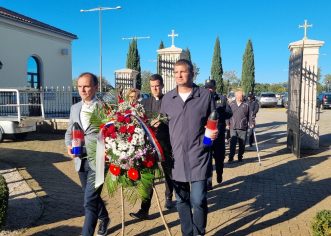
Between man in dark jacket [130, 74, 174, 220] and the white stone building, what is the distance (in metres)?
13.8

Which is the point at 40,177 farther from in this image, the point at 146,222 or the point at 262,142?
the point at 262,142

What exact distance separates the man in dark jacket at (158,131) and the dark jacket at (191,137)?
3.6 inches

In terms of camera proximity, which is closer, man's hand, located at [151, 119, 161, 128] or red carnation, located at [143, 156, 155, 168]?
red carnation, located at [143, 156, 155, 168]

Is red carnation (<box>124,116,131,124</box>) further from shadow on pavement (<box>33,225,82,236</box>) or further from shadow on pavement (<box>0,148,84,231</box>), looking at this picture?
shadow on pavement (<box>0,148,84,231</box>)

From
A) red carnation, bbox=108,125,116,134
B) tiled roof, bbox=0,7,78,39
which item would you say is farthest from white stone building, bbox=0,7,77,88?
red carnation, bbox=108,125,116,134

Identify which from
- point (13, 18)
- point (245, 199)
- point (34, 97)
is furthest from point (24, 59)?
point (245, 199)

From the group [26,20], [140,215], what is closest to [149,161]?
[140,215]

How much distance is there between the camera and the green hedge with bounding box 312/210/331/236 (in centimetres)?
315

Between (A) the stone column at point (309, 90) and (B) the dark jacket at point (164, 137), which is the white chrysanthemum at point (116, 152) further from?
(A) the stone column at point (309, 90)

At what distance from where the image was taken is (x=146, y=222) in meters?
4.75

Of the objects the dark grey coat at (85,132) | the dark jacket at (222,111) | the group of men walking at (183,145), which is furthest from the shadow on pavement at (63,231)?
the dark jacket at (222,111)

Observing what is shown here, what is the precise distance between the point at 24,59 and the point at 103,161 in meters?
18.4

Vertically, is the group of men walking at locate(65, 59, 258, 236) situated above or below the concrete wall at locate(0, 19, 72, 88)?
below

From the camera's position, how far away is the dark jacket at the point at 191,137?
11.7 feet
